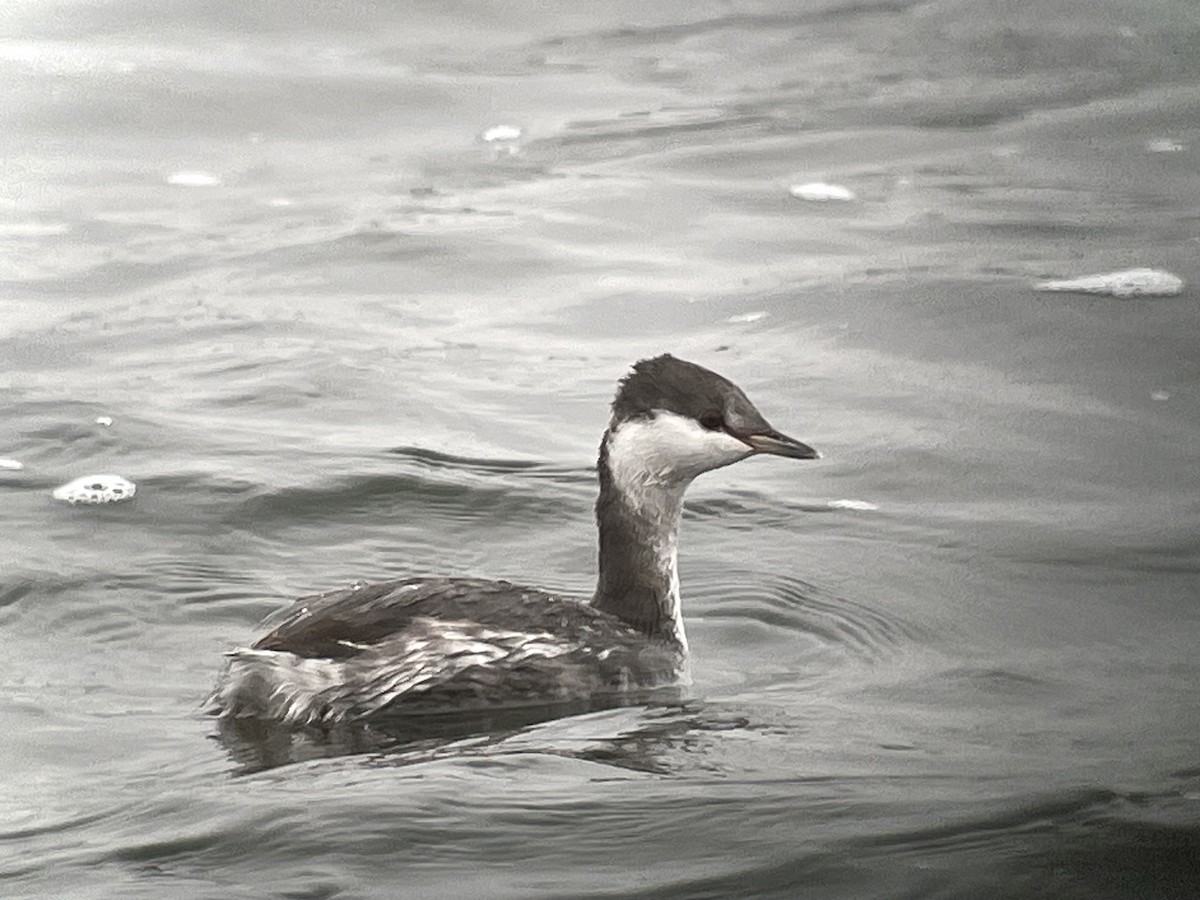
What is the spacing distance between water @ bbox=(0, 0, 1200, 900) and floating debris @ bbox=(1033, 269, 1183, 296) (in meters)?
0.16

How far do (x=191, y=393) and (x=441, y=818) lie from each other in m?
5.00

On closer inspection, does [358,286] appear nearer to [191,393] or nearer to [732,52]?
[191,393]

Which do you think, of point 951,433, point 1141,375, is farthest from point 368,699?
point 1141,375

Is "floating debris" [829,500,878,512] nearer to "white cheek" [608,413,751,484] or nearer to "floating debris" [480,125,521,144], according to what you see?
"white cheek" [608,413,751,484]

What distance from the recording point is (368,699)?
773 cm

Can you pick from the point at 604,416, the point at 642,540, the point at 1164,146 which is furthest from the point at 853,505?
the point at 1164,146

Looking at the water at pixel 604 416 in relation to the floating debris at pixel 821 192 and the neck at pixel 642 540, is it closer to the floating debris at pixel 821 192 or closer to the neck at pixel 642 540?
the floating debris at pixel 821 192

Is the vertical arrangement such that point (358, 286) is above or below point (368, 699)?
above

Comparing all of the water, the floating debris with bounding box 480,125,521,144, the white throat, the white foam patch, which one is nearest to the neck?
the white throat

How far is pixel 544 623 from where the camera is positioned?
26.2 feet

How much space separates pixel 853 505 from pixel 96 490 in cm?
308

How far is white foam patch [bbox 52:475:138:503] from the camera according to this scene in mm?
10039

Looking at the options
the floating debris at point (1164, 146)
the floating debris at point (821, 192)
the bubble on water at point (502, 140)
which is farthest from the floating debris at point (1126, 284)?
the bubble on water at point (502, 140)

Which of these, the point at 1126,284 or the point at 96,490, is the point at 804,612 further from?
the point at 1126,284
